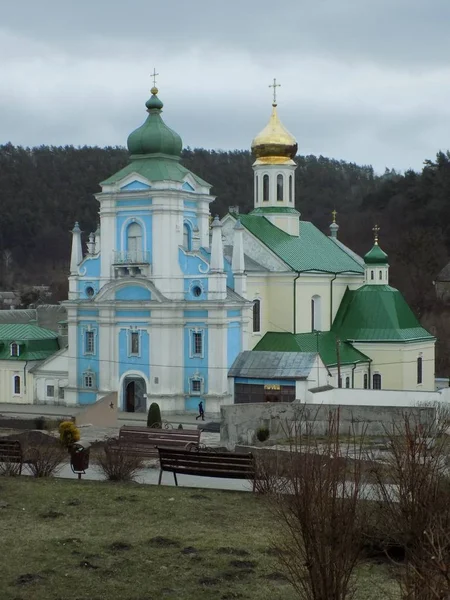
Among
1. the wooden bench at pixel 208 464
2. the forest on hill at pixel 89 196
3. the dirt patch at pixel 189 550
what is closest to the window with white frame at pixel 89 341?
the wooden bench at pixel 208 464

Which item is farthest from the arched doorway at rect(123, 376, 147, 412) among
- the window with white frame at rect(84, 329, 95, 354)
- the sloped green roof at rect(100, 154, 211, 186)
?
the sloped green roof at rect(100, 154, 211, 186)

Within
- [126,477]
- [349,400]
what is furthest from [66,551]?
[349,400]

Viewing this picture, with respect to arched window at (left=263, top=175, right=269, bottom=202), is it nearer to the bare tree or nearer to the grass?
the grass

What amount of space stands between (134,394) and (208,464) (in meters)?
21.6

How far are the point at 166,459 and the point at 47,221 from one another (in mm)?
88378

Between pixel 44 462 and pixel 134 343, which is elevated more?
pixel 134 343

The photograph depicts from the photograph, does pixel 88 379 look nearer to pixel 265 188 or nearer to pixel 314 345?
pixel 314 345

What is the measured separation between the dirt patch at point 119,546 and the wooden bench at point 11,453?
14.0ft

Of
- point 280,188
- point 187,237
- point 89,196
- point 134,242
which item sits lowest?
point 134,242

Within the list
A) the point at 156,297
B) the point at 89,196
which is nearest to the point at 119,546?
the point at 156,297

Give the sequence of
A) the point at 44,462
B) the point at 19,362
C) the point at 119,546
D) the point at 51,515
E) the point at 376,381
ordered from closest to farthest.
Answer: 1. the point at 119,546
2. the point at 51,515
3. the point at 44,462
4. the point at 19,362
5. the point at 376,381

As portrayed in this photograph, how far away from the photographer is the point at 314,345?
37.2 metres

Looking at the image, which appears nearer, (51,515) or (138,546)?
(138,546)

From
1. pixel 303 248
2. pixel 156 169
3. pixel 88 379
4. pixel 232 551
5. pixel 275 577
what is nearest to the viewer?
pixel 275 577
